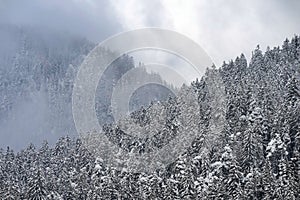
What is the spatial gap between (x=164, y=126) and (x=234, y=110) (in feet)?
55.0

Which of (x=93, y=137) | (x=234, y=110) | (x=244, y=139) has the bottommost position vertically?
(x=244, y=139)

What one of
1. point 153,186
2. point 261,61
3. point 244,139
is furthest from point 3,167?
point 261,61

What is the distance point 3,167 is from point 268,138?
66136mm

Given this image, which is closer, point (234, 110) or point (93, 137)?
point (234, 110)

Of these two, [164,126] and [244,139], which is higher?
[164,126]

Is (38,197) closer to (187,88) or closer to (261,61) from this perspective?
(187,88)

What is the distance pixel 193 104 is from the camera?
408 feet

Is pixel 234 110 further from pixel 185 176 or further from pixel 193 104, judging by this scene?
pixel 185 176

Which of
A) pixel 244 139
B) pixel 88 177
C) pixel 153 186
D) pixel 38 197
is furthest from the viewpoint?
pixel 88 177

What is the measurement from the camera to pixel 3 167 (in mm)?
130500

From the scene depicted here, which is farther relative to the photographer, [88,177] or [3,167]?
[3,167]

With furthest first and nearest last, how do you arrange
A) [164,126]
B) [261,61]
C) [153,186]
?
1. [261,61]
2. [164,126]
3. [153,186]

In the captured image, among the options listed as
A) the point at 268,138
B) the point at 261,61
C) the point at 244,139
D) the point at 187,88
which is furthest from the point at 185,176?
the point at 261,61

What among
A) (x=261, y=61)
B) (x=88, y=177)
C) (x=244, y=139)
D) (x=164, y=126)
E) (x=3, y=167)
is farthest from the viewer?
(x=261, y=61)
